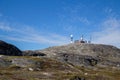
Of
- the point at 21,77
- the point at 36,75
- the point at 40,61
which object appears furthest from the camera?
the point at 40,61

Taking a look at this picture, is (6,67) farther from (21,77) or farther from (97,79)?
(97,79)

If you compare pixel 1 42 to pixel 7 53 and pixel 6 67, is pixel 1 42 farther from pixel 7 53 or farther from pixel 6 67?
pixel 6 67

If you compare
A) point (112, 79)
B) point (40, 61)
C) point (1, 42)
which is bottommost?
point (112, 79)

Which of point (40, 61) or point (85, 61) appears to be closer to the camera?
point (40, 61)

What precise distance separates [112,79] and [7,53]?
76432 mm

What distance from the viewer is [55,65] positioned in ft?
466

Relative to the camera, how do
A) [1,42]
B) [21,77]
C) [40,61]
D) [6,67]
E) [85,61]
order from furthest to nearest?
[85,61], [1,42], [40,61], [6,67], [21,77]

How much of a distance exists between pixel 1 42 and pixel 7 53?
9568 mm

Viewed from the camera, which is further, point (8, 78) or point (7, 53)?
point (7, 53)

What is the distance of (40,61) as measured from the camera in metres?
141

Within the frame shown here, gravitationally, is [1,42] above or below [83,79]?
above

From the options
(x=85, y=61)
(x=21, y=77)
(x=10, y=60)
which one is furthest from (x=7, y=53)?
(x=21, y=77)

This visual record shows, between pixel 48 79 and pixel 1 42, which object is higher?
pixel 1 42

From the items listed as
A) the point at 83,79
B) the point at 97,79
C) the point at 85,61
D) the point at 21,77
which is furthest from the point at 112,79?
the point at 85,61
